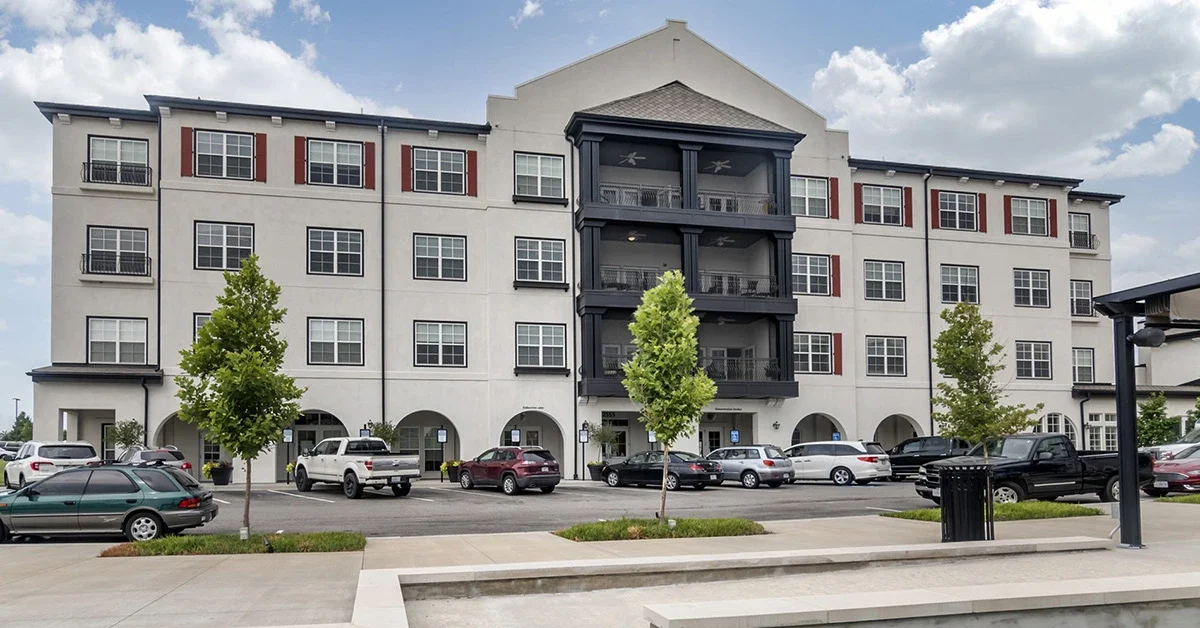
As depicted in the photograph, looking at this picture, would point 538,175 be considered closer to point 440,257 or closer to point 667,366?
point 440,257

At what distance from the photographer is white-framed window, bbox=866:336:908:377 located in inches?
1635

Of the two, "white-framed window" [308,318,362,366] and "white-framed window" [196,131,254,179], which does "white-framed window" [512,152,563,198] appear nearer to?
"white-framed window" [308,318,362,366]

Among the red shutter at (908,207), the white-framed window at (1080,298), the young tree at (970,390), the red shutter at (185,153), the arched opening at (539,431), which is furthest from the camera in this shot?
the white-framed window at (1080,298)

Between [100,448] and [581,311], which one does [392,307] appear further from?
[100,448]

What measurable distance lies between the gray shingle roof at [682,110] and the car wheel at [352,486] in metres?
16.7

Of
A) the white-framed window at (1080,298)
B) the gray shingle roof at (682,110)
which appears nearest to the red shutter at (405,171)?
the gray shingle roof at (682,110)

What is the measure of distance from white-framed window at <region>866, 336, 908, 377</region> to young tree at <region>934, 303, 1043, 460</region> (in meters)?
14.6

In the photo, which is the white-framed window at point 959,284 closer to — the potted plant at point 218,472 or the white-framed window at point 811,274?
the white-framed window at point 811,274

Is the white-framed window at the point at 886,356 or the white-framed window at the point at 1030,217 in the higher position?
the white-framed window at the point at 1030,217

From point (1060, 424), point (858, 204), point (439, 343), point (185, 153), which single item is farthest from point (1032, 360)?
point (185, 153)

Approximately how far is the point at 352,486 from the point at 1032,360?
→ 30.2 meters

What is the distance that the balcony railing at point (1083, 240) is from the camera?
45.9m

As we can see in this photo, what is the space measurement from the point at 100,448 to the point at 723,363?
75.1ft

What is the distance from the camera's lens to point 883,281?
42.1 m
